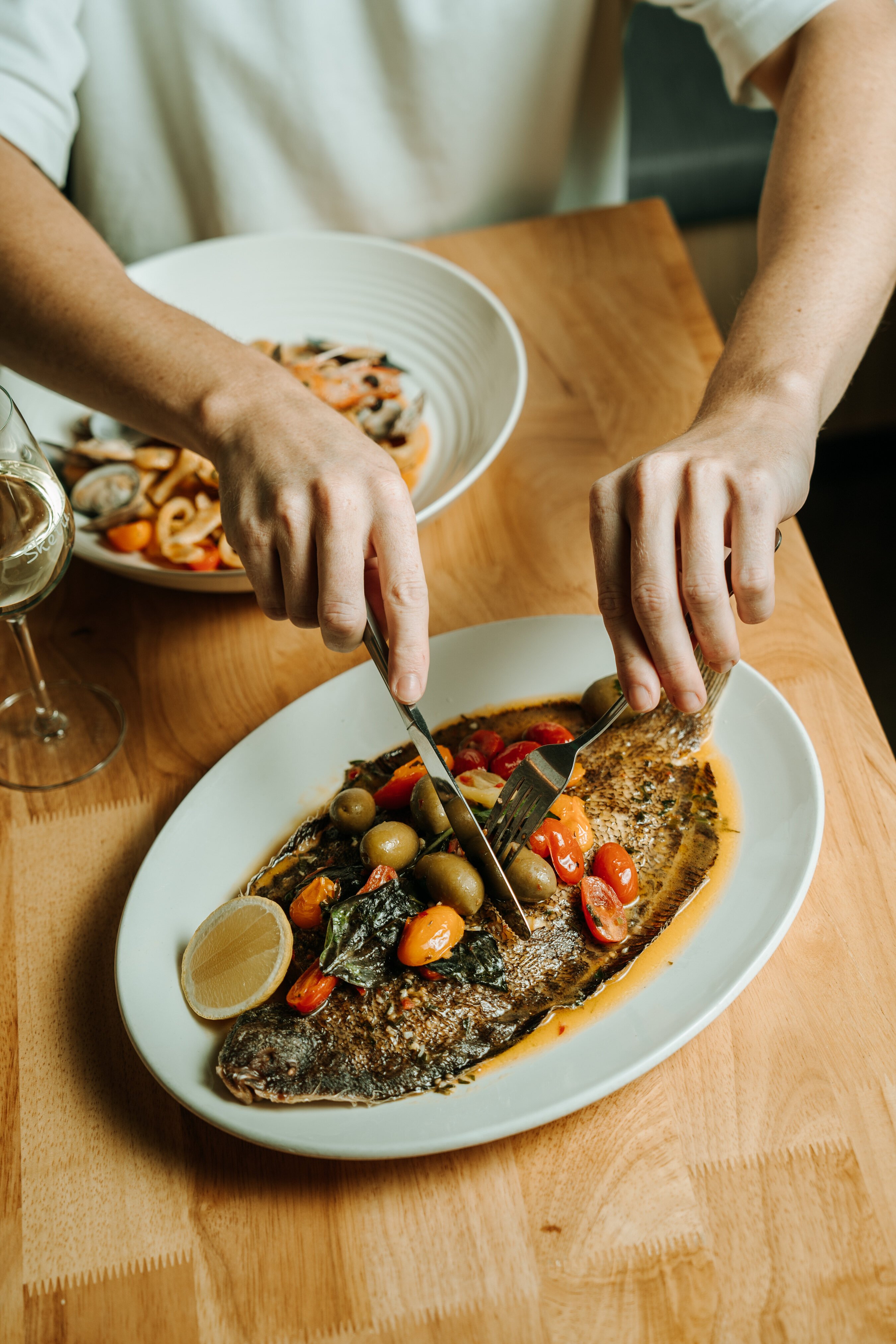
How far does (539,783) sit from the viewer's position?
2.97 feet

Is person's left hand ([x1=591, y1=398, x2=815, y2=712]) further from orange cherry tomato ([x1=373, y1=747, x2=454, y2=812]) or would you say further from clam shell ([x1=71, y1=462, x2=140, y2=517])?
clam shell ([x1=71, y1=462, x2=140, y2=517])

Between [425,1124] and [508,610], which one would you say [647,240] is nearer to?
[508,610]

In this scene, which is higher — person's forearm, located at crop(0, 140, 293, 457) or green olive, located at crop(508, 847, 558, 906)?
person's forearm, located at crop(0, 140, 293, 457)

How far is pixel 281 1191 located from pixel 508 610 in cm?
68

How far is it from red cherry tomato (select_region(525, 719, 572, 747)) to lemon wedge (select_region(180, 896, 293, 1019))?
31cm

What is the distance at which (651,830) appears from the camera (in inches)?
37.5

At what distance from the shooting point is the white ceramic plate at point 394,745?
77 cm

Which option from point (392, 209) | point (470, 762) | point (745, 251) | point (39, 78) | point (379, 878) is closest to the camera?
point (379, 878)

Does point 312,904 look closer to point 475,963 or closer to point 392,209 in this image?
point 475,963

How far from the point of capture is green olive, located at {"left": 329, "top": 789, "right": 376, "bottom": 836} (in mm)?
966

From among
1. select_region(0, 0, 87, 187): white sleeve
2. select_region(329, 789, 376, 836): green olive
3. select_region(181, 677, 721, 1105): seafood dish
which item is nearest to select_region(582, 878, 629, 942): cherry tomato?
select_region(181, 677, 721, 1105): seafood dish

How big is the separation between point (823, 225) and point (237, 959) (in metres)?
1.03

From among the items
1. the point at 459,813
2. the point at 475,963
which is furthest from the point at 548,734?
the point at 475,963

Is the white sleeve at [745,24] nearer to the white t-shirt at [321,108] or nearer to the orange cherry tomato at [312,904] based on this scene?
the white t-shirt at [321,108]
